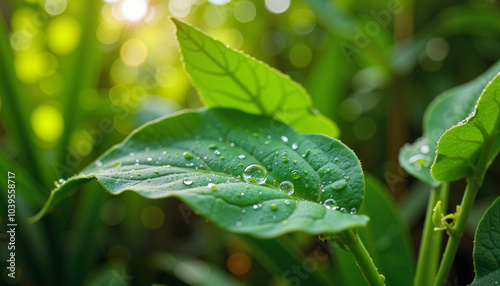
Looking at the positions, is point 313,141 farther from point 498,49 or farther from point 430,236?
point 498,49

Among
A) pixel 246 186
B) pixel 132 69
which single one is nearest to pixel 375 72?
pixel 132 69

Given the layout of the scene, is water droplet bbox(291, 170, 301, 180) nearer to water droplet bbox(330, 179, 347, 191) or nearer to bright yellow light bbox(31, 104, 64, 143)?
water droplet bbox(330, 179, 347, 191)

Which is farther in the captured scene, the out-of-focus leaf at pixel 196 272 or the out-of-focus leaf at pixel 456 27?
the out-of-focus leaf at pixel 456 27

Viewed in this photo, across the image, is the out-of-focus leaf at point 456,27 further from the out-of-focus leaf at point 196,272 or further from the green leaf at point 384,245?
the out-of-focus leaf at point 196,272

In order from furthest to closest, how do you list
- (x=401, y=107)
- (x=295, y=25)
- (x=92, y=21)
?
(x=295, y=25) → (x=401, y=107) → (x=92, y=21)

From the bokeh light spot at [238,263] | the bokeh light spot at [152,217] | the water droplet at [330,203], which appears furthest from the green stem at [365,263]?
the bokeh light spot at [152,217]

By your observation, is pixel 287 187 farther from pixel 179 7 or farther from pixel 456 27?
pixel 179 7
